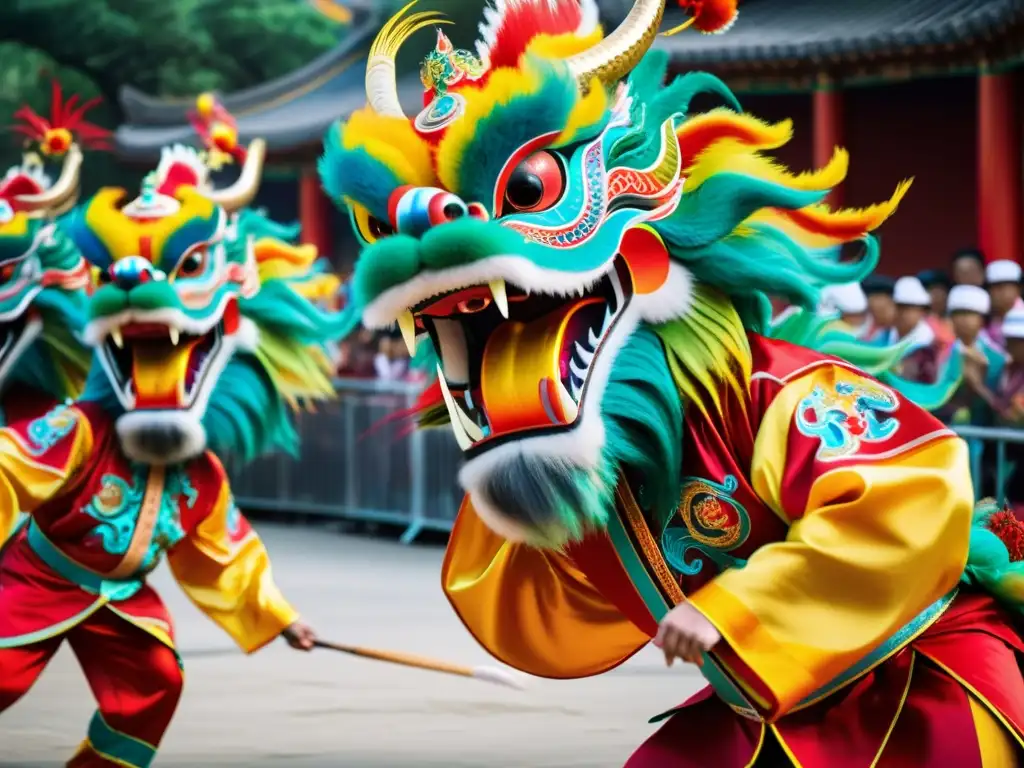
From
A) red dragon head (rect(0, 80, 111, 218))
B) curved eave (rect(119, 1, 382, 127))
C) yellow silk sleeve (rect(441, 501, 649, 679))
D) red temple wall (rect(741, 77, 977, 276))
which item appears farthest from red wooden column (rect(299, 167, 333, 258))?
yellow silk sleeve (rect(441, 501, 649, 679))

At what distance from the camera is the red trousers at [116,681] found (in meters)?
5.43

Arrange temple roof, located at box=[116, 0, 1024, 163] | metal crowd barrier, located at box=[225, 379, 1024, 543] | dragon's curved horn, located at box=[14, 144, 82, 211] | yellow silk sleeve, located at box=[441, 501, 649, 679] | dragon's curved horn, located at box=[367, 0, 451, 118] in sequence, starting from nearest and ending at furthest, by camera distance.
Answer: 1. dragon's curved horn, located at box=[367, 0, 451, 118]
2. yellow silk sleeve, located at box=[441, 501, 649, 679]
3. dragon's curved horn, located at box=[14, 144, 82, 211]
4. metal crowd barrier, located at box=[225, 379, 1024, 543]
5. temple roof, located at box=[116, 0, 1024, 163]

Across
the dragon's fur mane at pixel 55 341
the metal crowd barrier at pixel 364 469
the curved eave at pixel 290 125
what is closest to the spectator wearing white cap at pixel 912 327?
the metal crowd barrier at pixel 364 469

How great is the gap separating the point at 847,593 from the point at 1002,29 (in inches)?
372

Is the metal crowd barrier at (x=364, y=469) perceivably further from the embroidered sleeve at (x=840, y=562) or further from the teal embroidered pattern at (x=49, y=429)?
the embroidered sleeve at (x=840, y=562)

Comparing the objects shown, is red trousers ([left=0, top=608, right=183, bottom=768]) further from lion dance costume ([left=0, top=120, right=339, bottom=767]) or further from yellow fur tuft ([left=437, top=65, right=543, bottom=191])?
yellow fur tuft ([left=437, top=65, right=543, bottom=191])

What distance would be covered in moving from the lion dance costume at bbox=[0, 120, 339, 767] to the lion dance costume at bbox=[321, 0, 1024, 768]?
218cm

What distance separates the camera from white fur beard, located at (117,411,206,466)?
5.47m

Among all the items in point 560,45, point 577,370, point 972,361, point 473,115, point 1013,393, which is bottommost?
point 1013,393

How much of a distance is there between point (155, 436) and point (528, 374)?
2.45 m

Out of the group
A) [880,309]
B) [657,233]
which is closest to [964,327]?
[880,309]

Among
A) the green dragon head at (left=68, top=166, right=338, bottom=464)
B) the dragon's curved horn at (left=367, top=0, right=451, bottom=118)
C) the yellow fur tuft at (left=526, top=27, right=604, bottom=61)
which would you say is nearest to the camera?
the yellow fur tuft at (left=526, top=27, right=604, bottom=61)

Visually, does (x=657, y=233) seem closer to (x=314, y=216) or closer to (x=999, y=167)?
(x=999, y=167)

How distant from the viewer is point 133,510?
5.54 m
